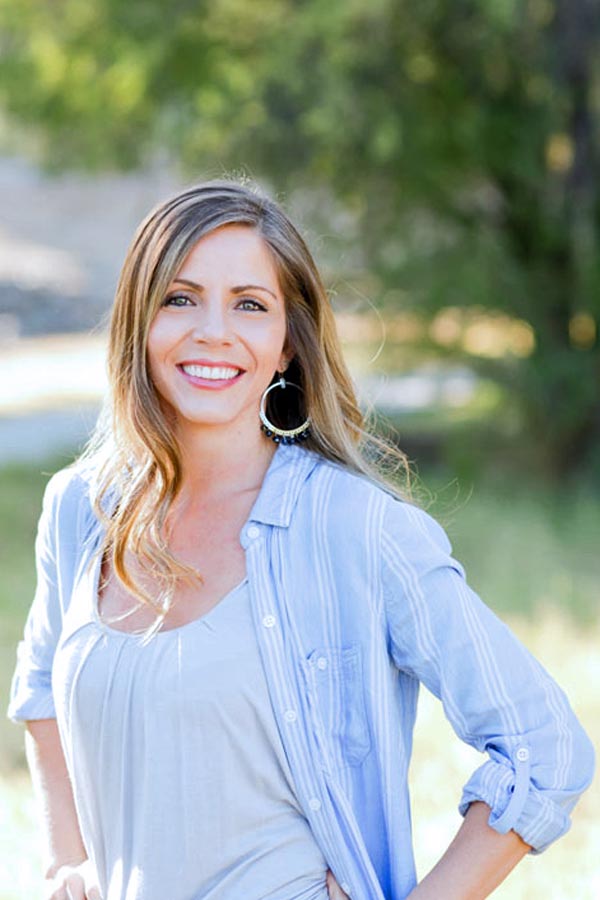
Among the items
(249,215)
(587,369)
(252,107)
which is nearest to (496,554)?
(587,369)

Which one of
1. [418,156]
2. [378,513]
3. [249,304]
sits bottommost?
[378,513]

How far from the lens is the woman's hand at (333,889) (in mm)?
2025

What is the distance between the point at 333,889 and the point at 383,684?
0.99 feet

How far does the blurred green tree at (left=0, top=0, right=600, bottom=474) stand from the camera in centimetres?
1047

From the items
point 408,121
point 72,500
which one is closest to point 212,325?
point 72,500

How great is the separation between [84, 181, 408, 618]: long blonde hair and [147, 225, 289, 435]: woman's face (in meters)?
0.02

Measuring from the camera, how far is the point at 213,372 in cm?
225

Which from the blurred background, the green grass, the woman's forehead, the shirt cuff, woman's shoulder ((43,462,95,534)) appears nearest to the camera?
the shirt cuff

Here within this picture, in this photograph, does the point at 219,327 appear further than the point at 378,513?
Yes

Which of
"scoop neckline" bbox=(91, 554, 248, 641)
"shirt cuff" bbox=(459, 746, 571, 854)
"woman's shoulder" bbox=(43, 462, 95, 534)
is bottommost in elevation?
"shirt cuff" bbox=(459, 746, 571, 854)

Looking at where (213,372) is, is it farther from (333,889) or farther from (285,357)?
(333,889)

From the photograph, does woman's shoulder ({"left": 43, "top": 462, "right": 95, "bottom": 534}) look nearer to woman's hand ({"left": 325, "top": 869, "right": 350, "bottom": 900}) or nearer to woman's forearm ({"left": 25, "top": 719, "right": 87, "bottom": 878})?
woman's forearm ({"left": 25, "top": 719, "right": 87, "bottom": 878})

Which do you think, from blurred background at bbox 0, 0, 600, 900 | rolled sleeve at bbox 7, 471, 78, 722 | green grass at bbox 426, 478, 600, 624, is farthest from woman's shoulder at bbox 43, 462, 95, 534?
blurred background at bbox 0, 0, 600, 900

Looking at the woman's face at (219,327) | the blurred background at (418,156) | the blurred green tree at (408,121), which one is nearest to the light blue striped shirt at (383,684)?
the woman's face at (219,327)
